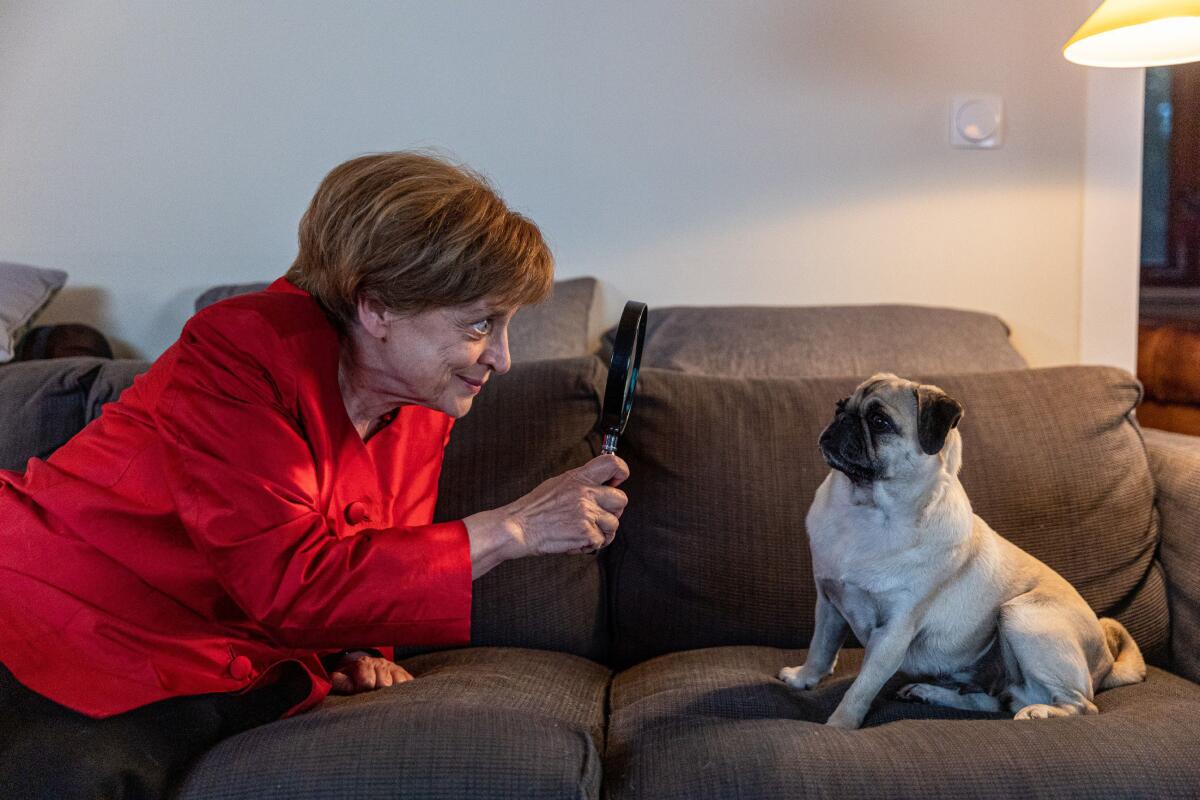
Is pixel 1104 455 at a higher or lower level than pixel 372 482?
lower

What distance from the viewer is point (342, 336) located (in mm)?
1474

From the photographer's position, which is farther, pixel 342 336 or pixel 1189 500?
pixel 1189 500

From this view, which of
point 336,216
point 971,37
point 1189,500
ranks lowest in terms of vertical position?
point 1189,500

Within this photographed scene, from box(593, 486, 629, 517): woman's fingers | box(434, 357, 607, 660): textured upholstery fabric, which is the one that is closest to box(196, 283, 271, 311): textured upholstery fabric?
box(434, 357, 607, 660): textured upholstery fabric

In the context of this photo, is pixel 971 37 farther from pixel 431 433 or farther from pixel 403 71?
pixel 431 433

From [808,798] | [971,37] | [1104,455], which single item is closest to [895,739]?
[808,798]

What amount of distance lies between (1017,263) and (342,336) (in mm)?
1844

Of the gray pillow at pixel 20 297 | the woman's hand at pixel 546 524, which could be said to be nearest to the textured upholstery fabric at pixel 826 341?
the woman's hand at pixel 546 524

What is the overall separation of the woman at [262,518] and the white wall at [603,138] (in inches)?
47.1

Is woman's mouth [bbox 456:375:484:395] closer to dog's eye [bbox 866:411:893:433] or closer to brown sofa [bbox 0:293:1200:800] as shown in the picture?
brown sofa [bbox 0:293:1200:800]

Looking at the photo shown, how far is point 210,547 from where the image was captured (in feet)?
4.02

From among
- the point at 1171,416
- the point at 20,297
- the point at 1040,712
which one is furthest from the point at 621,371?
the point at 1171,416

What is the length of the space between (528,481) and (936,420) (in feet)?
2.37

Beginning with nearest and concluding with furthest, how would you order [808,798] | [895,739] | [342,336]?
[808,798], [895,739], [342,336]
